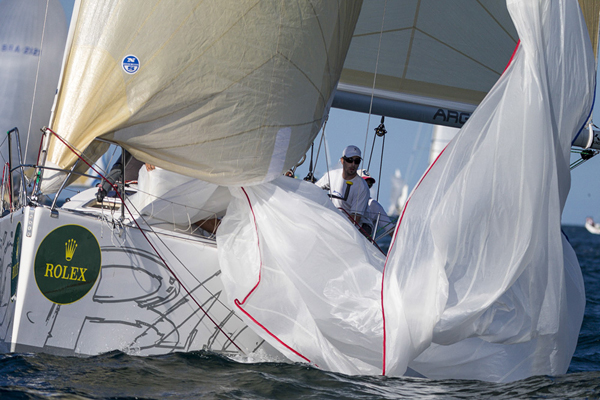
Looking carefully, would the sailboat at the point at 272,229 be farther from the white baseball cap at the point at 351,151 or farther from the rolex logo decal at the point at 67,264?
the white baseball cap at the point at 351,151

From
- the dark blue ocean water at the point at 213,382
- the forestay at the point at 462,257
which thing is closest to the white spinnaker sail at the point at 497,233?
the forestay at the point at 462,257

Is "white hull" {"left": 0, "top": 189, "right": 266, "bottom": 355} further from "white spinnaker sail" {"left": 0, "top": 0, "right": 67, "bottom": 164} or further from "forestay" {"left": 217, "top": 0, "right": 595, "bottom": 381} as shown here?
"white spinnaker sail" {"left": 0, "top": 0, "right": 67, "bottom": 164}

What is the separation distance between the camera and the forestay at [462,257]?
9.37 ft

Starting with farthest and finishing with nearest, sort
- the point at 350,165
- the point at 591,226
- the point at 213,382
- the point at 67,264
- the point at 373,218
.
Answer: the point at 591,226, the point at 350,165, the point at 373,218, the point at 67,264, the point at 213,382

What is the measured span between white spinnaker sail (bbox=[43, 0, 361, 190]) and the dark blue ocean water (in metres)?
0.89

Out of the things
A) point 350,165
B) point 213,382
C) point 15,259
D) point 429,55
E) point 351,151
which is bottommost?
point 213,382

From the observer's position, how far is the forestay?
2855mm

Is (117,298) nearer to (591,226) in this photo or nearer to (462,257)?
(462,257)

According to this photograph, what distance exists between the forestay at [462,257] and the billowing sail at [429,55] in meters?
1.68

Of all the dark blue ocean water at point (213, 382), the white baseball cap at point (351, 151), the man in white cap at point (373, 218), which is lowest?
the dark blue ocean water at point (213, 382)

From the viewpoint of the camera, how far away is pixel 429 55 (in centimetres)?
497

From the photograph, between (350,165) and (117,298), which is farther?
(350,165)

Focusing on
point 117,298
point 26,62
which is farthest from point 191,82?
point 26,62

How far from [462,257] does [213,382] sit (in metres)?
1.21
